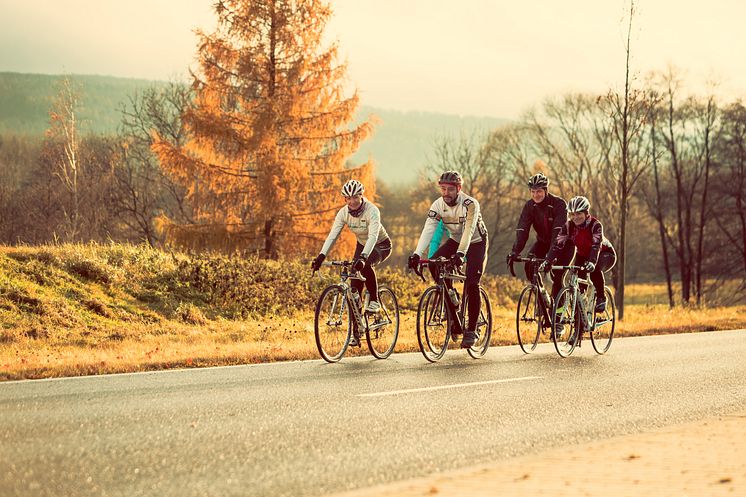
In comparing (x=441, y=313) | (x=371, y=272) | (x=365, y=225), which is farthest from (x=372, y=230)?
(x=441, y=313)

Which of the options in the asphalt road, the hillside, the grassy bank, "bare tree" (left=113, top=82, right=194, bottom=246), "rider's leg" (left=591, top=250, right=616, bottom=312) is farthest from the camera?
the hillside

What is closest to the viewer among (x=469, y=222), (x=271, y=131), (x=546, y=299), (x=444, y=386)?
(x=444, y=386)

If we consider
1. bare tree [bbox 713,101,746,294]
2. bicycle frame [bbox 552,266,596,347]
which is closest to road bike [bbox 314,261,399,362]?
bicycle frame [bbox 552,266,596,347]

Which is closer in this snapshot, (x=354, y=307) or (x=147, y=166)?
(x=354, y=307)

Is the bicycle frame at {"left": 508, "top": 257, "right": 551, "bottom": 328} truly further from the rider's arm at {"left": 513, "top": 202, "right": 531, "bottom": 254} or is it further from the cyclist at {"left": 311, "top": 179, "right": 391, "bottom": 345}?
the cyclist at {"left": 311, "top": 179, "right": 391, "bottom": 345}

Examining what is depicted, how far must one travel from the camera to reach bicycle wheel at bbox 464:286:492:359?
11.6 meters

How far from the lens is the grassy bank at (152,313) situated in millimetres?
11898

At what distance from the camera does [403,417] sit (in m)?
7.27

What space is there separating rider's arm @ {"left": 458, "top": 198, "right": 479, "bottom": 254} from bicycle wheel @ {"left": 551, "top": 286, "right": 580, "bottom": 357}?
2062 millimetres

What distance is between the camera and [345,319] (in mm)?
11016

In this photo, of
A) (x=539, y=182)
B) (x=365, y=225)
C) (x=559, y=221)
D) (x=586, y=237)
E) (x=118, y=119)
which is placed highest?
(x=118, y=119)

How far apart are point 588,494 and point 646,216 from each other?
5952 centimetres

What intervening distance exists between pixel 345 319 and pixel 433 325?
114cm

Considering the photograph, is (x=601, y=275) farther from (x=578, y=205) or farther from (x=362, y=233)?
(x=362, y=233)
